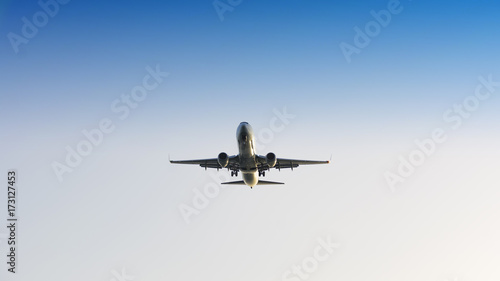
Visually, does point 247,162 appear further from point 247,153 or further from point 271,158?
point 271,158

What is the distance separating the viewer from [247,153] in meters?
44.8

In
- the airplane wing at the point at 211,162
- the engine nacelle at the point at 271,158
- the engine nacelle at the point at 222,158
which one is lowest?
the engine nacelle at the point at 271,158

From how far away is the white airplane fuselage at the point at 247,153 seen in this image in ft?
138

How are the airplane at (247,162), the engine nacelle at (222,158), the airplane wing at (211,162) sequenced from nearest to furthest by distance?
the airplane at (247,162) < the engine nacelle at (222,158) < the airplane wing at (211,162)

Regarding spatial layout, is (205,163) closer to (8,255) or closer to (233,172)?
(233,172)

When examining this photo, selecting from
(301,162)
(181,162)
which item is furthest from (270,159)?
(181,162)

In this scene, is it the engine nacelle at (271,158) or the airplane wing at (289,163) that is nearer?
the engine nacelle at (271,158)

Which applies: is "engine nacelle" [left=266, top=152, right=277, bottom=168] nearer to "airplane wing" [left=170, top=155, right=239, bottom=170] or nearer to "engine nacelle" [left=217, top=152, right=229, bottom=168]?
"airplane wing" [left=170, top=155, right=239, bottom=170]

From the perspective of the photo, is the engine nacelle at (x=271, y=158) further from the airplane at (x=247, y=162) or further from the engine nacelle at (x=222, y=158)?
the engine nacelle at (x=222, y=158)

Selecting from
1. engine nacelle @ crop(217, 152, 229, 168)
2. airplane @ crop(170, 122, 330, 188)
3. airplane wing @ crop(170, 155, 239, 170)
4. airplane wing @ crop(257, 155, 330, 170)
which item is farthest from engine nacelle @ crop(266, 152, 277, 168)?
engine nacelle @ crop(217, 152, 229, 168)

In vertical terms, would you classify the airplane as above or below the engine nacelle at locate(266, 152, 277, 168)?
above

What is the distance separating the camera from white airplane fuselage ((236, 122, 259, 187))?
1658 inches

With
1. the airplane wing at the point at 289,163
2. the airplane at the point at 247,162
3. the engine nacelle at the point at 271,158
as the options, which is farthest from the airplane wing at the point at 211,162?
the engine nacelle at the point at 271,158

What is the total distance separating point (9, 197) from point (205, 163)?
2068 centimetres
